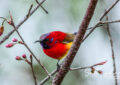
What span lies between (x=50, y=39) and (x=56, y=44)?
114mm

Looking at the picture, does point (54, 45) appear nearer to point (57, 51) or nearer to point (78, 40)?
point (57, 51)

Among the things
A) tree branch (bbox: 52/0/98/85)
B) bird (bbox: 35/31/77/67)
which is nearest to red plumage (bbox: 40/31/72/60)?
bird (bbox: 35/31/77/67)

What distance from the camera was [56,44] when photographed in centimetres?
409

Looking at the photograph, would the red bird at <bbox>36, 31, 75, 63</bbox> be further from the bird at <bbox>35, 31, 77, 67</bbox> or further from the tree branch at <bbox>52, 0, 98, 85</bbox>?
the tree branch at <bbox>52, 0, 98, 85</bbox>

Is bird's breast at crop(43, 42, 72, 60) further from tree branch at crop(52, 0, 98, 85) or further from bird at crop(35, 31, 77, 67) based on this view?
tree branch at crop(52, 0, 98, 85)

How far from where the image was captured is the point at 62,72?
2.07 metres

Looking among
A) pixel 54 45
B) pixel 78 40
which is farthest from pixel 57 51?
pixel 78 40

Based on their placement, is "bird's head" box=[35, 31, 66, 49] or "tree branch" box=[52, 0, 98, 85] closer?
"tree branch" box=[52, 0, 98, 85]

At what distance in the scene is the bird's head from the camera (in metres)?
3.99

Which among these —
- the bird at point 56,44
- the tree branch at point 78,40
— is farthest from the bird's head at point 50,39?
the tree branch at point 78,40

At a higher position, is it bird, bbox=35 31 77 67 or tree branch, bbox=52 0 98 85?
tree branch, bbox=52 0 98 85

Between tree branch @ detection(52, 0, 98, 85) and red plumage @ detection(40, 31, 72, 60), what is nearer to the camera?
tree branch @ detection(52, 0, 98, 85)

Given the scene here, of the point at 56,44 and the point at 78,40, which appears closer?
the point at 78,40

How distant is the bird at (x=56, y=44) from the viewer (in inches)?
154
